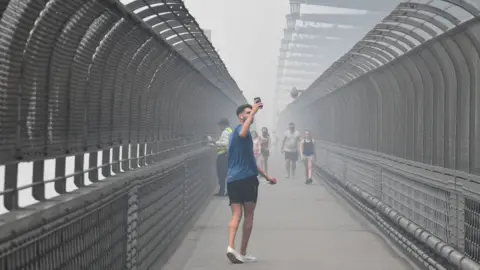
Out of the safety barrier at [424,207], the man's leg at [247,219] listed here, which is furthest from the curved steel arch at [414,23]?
the man's leg at [247,219]

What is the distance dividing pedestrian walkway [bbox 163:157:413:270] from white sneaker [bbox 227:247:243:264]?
0.35ft

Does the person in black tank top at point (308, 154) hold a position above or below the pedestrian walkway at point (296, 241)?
above

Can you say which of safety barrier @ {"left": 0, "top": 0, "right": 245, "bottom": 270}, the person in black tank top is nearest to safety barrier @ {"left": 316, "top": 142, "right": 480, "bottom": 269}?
safety barrier @ {"left": 0, "top": 0, "right": 245, "bottom": 270}

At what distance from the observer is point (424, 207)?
10562 millimetres

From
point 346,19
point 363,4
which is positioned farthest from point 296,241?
point 346,19

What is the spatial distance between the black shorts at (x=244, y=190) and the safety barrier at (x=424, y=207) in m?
1.84

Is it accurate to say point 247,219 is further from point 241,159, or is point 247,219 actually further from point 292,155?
point 292,155

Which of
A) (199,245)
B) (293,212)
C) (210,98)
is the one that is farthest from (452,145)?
(210,98)

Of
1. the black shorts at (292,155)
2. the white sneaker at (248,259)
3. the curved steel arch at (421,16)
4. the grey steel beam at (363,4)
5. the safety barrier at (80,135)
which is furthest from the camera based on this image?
the grey steel beam at (363,4)

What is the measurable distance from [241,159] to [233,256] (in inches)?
40.4

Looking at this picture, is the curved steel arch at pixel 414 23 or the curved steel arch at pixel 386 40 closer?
the curved steel arch at pixel 414 23

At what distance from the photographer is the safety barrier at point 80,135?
5098mm

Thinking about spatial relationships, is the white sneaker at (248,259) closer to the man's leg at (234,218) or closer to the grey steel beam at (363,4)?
the man's leg at (234,218)

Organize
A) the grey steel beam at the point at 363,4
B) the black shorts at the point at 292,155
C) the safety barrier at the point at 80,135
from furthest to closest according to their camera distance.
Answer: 1. the grey steel beam at the point at 363,4
2. the black shorts at the point at 292,155
3. the safety barrier at the point at 80,135
